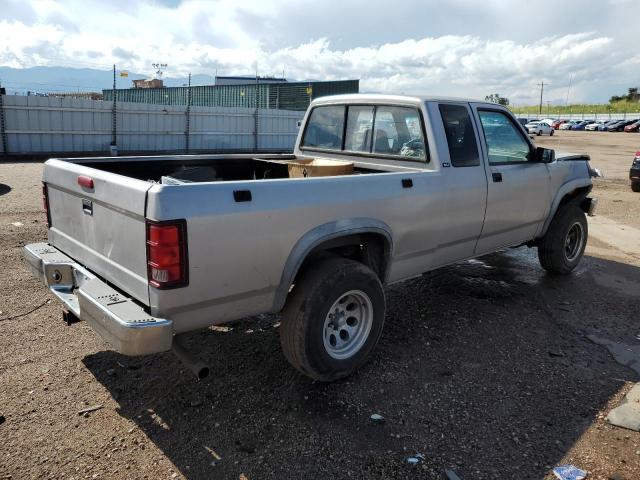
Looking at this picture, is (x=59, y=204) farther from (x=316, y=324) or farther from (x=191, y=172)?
(x=316, y=324)

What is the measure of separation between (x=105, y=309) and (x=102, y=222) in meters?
0.59

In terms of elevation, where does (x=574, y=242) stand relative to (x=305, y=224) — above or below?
below

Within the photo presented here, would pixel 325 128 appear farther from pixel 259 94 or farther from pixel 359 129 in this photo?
pixel 259 94

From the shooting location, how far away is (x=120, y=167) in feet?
13.9

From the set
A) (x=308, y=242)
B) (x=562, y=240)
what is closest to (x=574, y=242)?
(x=562, y=240)

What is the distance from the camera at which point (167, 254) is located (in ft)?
8.50

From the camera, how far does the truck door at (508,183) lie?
4.69 m

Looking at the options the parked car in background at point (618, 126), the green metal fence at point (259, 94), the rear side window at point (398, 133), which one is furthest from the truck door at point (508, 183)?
the parked car in background at point (618, 126)

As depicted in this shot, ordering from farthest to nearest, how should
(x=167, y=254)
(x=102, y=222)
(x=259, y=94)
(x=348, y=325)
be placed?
(x=259, y=94) < (x=348, y=325) < (x=102, y=222) < (x=167, y=254)

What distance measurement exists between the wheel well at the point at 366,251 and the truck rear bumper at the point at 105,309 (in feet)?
4.15

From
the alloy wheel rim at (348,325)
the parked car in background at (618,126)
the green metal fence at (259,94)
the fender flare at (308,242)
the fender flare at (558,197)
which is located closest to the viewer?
the fender flare at (308,242)

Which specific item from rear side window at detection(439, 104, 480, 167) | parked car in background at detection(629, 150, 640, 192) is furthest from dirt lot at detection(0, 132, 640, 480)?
parked car in background at detection(629, 150, 640, 192)

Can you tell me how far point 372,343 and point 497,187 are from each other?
1.99 metres

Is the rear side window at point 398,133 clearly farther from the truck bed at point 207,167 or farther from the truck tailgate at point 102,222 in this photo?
the truck tailgate at point 102,222
